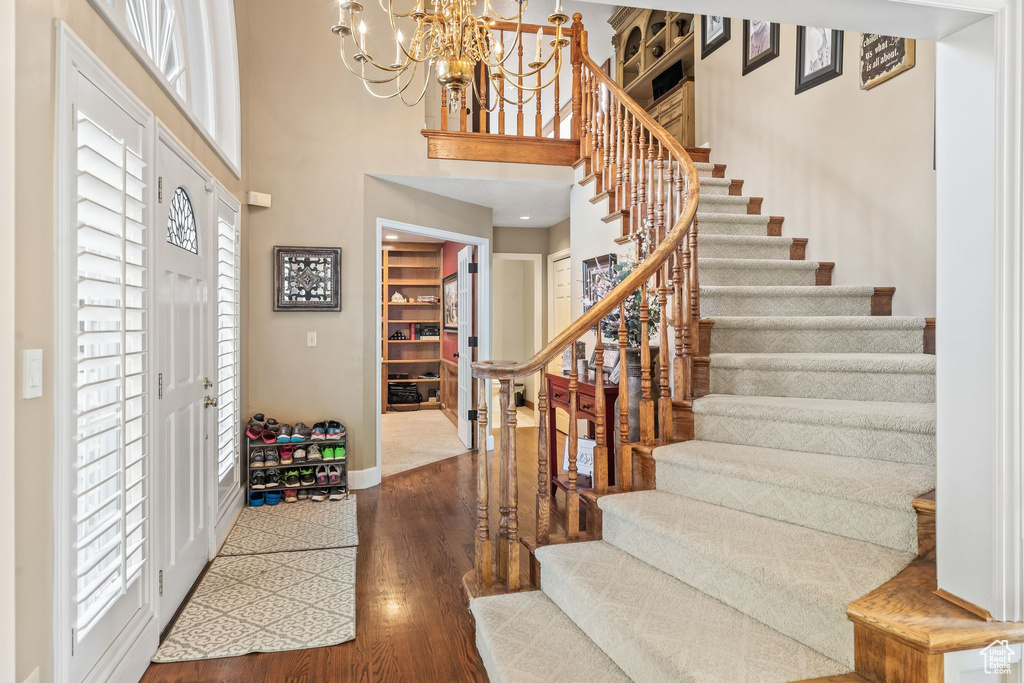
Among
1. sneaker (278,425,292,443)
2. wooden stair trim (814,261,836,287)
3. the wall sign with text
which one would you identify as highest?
the wall sign with text

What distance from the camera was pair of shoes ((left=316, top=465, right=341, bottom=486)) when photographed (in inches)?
157

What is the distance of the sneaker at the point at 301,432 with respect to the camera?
3924 mm

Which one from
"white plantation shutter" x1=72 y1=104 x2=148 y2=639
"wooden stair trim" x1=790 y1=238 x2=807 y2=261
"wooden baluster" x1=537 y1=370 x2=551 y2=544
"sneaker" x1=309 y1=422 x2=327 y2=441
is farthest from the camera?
"sneaker" x1=309 y1=422 x2=327 y2=441

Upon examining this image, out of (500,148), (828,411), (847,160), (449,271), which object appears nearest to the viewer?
(828,411)

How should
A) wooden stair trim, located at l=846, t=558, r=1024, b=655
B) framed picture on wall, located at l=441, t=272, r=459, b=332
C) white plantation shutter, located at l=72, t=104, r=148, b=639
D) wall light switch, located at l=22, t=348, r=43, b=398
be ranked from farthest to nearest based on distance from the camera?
framed picture on wall, located at l=441, t=272, r=459, b=332 → white plantation shutter, located at l=72, t=104, r=148, b=639 → wall light switch, located at l=22, t=348, r=43, b=398 → wooden stair trim, located at l=846, t=558, r=1024, b=655

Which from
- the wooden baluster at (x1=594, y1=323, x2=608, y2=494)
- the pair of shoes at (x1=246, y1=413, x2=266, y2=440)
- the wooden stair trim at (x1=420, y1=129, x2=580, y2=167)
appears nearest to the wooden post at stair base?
the wooden stair trim at (x1=420, y1=129, x2=580, y2=167)

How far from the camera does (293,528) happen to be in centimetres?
337

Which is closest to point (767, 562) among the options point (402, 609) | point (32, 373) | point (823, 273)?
point (402, 609)

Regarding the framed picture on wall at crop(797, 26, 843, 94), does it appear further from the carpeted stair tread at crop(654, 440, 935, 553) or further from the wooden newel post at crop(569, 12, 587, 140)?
the carpeted stair tread at crop(654, 440, 935, 553)

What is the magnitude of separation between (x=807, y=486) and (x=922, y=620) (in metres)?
0.60

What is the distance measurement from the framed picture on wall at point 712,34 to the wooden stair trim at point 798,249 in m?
1.99

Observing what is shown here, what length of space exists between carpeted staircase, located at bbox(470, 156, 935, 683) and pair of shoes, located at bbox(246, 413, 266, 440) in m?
2.39

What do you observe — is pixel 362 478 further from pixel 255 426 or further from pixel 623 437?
pixel 623 437

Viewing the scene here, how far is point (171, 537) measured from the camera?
2.32 meters
